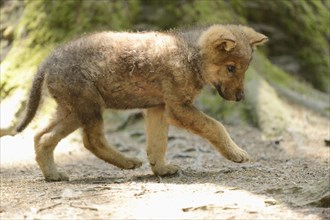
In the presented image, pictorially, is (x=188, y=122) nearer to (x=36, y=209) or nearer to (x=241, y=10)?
(x=36, y=209)

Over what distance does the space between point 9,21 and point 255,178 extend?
6933 millimetres

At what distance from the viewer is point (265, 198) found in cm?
538

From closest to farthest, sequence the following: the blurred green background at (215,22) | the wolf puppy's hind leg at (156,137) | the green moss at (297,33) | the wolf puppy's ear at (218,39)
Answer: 1. the wolf puppy's ear at (218,39)
2. the wolf puppy's hind leg at (156,137)
3. the blurred green background at (215,22)
4. the green moss at (297,33)

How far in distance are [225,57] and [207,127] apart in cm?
94

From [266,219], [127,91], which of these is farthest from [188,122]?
[266,219]

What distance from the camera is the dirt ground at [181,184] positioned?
5.01m

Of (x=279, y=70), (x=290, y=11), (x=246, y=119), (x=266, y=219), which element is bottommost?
(x=266, y=219)

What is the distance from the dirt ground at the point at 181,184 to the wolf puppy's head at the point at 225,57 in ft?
3.43

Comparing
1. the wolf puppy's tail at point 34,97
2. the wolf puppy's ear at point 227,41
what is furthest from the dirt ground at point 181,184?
the wolf puppy's ear at point 227,41

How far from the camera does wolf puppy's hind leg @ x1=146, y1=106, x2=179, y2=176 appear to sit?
7456 millimetres

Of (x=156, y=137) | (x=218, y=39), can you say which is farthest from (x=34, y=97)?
(x=218, y=39)

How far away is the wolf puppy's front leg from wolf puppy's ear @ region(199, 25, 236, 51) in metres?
0.81

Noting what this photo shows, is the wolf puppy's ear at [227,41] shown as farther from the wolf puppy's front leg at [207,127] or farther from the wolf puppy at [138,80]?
the wolf puppy's front leg at [207,127]

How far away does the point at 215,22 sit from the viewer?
1071 centimetres
